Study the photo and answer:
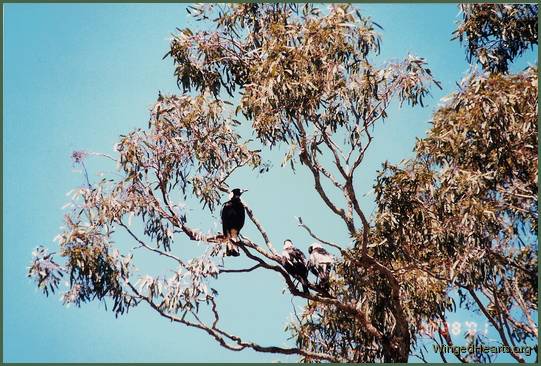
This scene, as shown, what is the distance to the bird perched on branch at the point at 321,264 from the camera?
7.34m

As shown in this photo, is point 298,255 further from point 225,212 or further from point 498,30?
point 498,30

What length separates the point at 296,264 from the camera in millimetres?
7270

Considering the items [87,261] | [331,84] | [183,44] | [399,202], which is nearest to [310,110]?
[331,84]

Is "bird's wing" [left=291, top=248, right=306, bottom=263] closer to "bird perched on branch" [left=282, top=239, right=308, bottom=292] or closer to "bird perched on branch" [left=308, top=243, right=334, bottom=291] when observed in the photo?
"bird perched on branch" [left=282, top=239, right=308, bottom=292]

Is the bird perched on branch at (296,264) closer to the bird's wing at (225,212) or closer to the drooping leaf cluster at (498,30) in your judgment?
the bird's wing at (225,212)

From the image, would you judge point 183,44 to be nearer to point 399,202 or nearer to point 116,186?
point 116,186

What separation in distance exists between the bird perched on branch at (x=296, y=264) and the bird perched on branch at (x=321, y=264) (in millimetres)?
133

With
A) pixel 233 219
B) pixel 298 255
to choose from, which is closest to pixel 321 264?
pixel 298 255

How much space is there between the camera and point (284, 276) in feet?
22.7

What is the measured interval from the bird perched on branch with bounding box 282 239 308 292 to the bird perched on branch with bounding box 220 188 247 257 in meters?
0.58

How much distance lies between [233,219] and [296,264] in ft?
2.59

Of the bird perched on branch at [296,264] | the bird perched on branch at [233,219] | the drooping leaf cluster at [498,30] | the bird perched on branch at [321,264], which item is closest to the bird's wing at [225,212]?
the bird perched on branch at [233,219]

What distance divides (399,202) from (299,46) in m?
1.86

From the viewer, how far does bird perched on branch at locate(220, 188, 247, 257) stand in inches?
265
